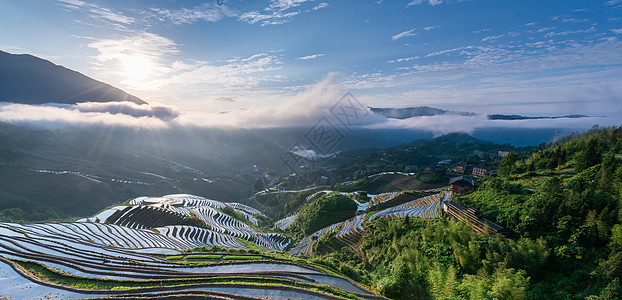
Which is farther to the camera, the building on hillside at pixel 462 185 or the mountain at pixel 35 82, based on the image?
the mountain at pixel 35 82

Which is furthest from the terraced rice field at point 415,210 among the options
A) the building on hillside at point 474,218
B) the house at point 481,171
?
the house at point 481,171

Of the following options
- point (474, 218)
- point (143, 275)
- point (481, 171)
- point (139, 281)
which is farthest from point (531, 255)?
point (481, 171)

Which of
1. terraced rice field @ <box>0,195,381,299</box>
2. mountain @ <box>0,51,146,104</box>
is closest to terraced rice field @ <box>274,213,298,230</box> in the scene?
terraced rice field @ <box>0,195,381,299</box>

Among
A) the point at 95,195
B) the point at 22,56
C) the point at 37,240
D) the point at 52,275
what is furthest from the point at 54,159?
the point at 22,56

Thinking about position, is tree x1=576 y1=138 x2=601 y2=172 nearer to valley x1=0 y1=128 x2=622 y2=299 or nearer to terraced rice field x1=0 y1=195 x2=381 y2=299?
valley x1=0 y1=128 x2=622 y2=299

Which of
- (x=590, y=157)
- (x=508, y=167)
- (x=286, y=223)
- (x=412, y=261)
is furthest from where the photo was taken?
(x=286, y=223)

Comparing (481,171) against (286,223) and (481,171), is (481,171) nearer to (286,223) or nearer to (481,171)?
(481,171)

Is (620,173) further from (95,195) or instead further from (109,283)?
(95,195)

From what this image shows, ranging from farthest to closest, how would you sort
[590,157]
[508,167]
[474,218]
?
[508,167] < [590,157] < [474,218]

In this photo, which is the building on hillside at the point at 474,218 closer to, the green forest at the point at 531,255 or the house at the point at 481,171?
the green forest at the point at 531,255
